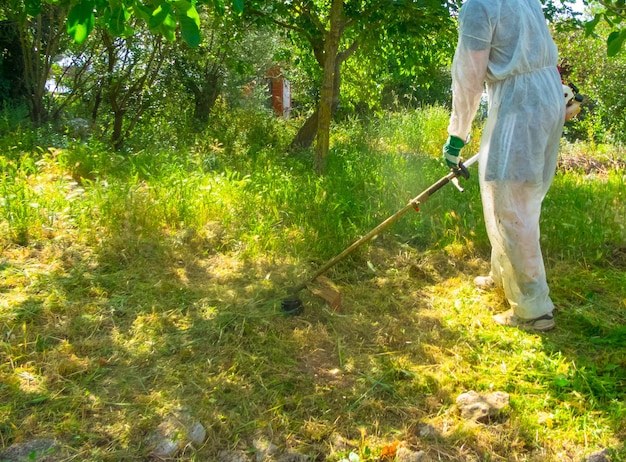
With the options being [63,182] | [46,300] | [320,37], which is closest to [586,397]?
[46,300]

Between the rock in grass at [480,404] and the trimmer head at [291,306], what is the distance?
1.03m

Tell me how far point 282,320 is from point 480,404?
1126mm

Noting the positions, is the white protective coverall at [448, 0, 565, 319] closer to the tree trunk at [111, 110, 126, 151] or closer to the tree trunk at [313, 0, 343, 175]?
the tree trunk at [313, 0, 343, 175]

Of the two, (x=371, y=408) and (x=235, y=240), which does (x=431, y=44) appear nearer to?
(x=235, y=240)

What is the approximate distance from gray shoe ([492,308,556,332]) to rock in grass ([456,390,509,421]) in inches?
28.3

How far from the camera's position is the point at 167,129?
7.82m

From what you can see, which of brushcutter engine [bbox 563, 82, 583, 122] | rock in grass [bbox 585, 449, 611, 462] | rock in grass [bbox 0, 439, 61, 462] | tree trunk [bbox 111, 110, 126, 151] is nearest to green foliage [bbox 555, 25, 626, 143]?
brushcutter engine [bbox 563, 82, 583, 122]

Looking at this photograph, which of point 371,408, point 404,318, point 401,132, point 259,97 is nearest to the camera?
point 371,408

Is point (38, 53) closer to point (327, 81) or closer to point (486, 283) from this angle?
point (327, 81)

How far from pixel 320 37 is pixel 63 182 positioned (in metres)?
3.17

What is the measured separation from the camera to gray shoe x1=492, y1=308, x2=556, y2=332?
9.94ft

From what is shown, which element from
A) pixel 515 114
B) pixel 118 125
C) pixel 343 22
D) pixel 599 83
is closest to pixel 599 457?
pixel 515 114

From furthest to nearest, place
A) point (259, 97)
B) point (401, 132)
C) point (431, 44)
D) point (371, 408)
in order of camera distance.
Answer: point (259, 97) → point (401, 132) → point (431, 44) → point (371, 408)

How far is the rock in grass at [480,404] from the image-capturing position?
2307mm
